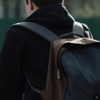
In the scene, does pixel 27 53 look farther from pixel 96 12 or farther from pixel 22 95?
pixel 96 12

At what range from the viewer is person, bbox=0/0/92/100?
8.11 ft

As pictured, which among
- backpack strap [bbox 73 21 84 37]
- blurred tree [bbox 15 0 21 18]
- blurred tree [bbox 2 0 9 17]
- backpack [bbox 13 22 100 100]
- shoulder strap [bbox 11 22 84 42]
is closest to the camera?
backpack [bbox 13 22 100 100]

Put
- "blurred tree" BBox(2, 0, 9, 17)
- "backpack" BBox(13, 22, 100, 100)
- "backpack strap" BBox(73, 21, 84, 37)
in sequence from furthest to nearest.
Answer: "blurred tree" BBox(2, 0, 9, 17)
"backpack strap" BBox(73, 21, 84, 37)
"backpack" BBox(13, 22, 100, 100)

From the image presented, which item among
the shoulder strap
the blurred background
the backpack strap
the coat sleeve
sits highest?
the shoulder strap

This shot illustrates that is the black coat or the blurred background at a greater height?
the black coat

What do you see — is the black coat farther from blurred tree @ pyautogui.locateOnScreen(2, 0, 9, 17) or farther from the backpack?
blurred tree @ pyautogui.locateOnScreen(2, 0, 9, 17)

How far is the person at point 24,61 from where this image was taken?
8.11 feet

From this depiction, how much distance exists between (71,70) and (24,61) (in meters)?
0.32

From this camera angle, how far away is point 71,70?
2.32 m

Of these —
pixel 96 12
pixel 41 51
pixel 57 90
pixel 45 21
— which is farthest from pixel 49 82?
pixel 96 12

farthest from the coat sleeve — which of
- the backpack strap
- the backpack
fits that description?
the backpack strap

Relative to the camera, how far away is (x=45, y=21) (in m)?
2.54

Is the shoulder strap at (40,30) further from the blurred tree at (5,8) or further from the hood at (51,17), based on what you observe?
the blurred tree at (5,8)

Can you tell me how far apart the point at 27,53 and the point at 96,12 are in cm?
2081
